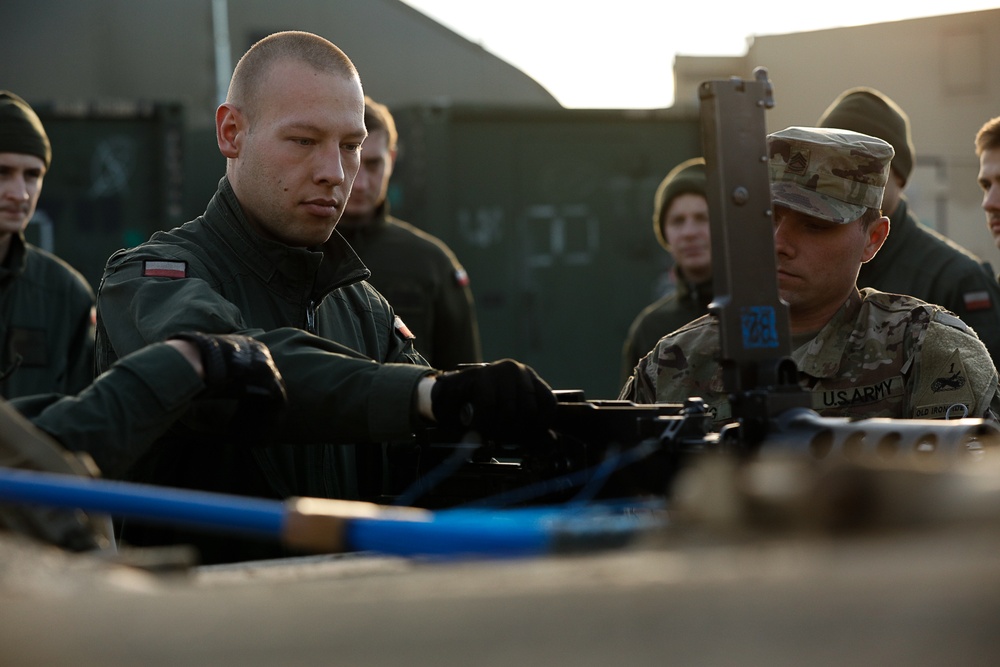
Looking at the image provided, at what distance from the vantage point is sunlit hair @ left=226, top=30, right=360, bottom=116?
2781mm

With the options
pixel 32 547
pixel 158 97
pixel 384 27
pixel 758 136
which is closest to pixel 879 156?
pixel 758 136

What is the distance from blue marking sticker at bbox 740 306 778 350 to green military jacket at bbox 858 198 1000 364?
2225 mm

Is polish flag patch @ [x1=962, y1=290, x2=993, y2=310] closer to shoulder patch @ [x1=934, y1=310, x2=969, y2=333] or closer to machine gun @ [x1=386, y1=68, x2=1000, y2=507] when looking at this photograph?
shoulder patch @ [x1=934, y1=310, x2=969, y2=333]

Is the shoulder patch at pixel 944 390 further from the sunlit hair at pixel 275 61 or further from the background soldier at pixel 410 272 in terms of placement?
the background soldier at pixel 410 272

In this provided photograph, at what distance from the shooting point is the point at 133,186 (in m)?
7.87

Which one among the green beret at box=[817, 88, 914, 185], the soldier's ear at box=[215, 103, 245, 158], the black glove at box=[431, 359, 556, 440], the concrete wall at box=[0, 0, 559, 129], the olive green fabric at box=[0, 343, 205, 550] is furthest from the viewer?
the concrete wall at box=[0, 0, 559, 129]

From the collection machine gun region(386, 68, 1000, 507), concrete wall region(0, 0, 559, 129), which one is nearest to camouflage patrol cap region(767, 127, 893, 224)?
machine gun region(386, 68, 1000, 507)

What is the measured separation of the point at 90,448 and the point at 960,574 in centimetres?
108

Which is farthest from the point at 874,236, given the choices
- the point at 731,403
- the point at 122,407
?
the point at 122,407

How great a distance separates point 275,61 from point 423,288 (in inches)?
89.8

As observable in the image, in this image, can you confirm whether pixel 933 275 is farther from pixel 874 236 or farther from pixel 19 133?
pixel 19 133

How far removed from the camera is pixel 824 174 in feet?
9.12

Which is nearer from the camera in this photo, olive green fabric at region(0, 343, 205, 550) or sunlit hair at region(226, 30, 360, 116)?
olive green fabric at region(0, 343, 205, 550)

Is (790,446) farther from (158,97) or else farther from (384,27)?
(384,27)
